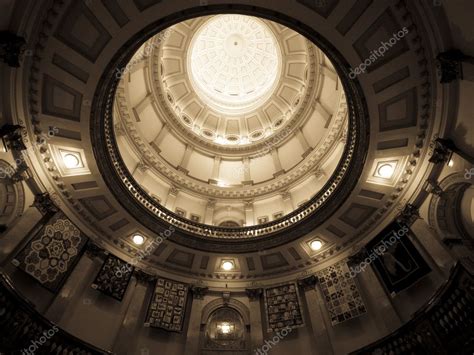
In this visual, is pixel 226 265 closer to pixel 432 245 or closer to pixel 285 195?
pixel 285 195

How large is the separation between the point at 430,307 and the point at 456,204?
5312 mm

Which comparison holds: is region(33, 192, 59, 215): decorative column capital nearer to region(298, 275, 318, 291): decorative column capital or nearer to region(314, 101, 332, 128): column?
region(298, 275, 318, 291): decorative column capital

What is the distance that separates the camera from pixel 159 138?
26438 millimetres

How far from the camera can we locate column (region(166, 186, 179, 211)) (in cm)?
2358

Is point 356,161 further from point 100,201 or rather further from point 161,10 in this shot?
point 100,201

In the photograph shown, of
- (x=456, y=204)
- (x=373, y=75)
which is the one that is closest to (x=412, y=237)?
(x=456, y=204)

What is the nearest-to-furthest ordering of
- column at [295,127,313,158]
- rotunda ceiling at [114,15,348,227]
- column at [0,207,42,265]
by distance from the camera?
1. column at [0,207,42,265]
2. rotunda ceiling at [114,15,348,227]
3. column at [295,127,313,158]

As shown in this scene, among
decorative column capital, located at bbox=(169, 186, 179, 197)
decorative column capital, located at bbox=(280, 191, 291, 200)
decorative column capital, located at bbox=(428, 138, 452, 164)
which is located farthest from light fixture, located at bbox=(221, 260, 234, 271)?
decorative column capital, located at bbox=(428, 138, 452, 164)

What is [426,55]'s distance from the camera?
39.9 feet

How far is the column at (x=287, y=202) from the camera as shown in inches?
950

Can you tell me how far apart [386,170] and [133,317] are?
16473 millimetres

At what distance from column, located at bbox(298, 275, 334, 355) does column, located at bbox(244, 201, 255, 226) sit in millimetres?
6828

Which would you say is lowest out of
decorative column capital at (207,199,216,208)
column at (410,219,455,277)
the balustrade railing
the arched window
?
the balustrade railing

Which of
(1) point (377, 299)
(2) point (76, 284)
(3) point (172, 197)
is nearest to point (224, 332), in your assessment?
(2) point (76, 284)
